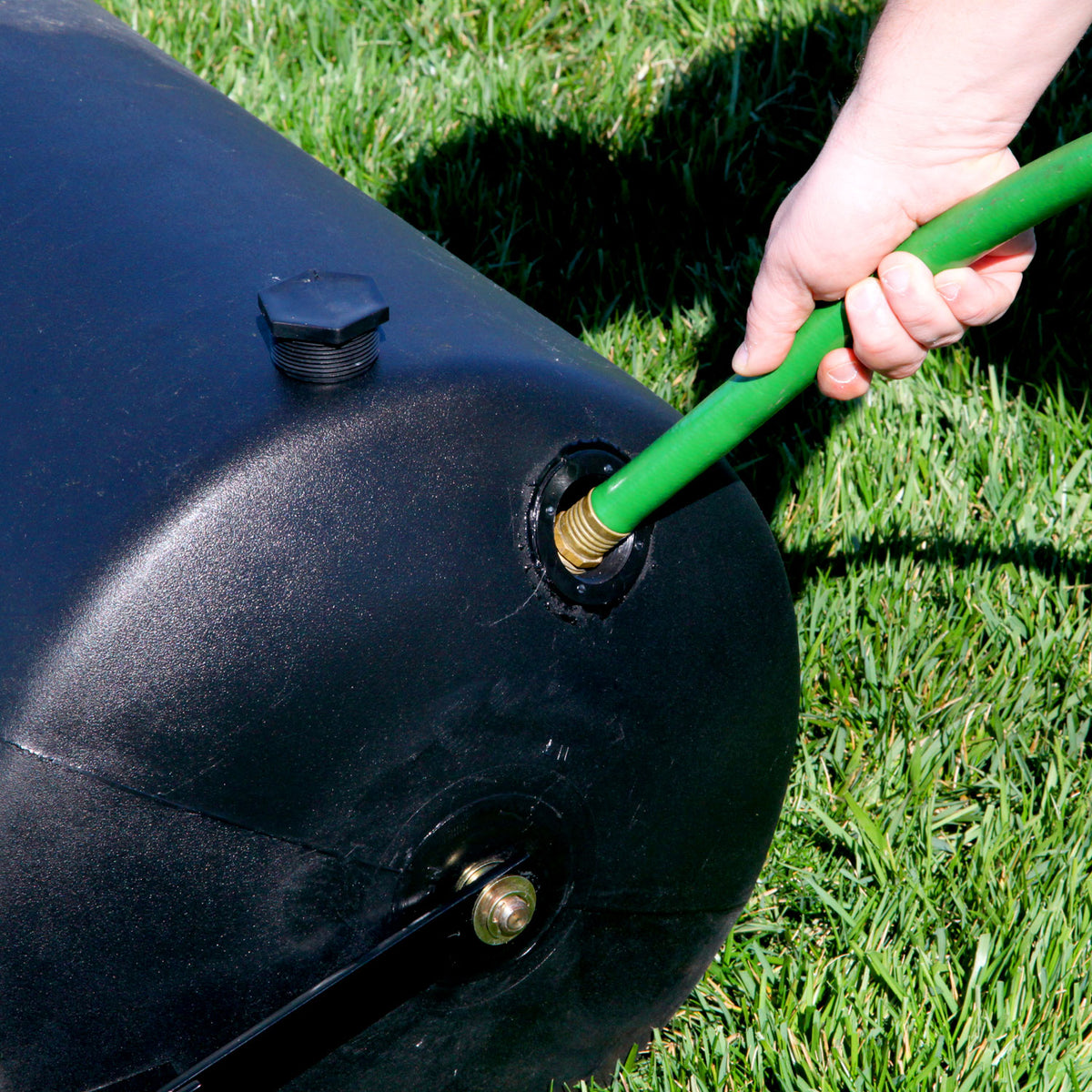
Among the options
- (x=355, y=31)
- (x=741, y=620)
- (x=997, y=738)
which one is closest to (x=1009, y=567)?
(x=997, y=738)

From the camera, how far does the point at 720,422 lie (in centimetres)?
121

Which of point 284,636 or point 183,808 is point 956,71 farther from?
point 183,808

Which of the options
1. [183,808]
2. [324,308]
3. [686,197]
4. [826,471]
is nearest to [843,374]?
[324,308]

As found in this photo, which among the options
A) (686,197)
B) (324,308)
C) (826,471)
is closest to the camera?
(324,308)

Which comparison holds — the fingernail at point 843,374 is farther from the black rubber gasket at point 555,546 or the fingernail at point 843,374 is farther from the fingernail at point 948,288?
the black rubber gasket at point 555,546

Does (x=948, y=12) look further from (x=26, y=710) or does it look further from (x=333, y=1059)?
(x=333, y=1059)

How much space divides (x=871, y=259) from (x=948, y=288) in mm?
83

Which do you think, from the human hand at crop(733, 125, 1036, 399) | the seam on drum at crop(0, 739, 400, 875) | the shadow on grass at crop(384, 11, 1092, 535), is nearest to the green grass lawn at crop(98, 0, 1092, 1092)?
the shadow on grass at crop(384, 11, 1092, 535)

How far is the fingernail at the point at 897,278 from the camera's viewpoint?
1.20 m

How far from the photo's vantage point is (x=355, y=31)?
10.6 feet

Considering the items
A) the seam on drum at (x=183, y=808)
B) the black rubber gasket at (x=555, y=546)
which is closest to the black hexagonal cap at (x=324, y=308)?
the black rubber gasket at (x=555, y=546)

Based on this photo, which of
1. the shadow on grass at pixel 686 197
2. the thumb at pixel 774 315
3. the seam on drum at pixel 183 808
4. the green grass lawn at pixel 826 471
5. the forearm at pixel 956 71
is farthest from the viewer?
the shadow on grass at pixel 686 197

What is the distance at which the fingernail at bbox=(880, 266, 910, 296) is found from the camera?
120 centimetres

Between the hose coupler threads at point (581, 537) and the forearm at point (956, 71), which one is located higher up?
the forearm at point (956, 71)
